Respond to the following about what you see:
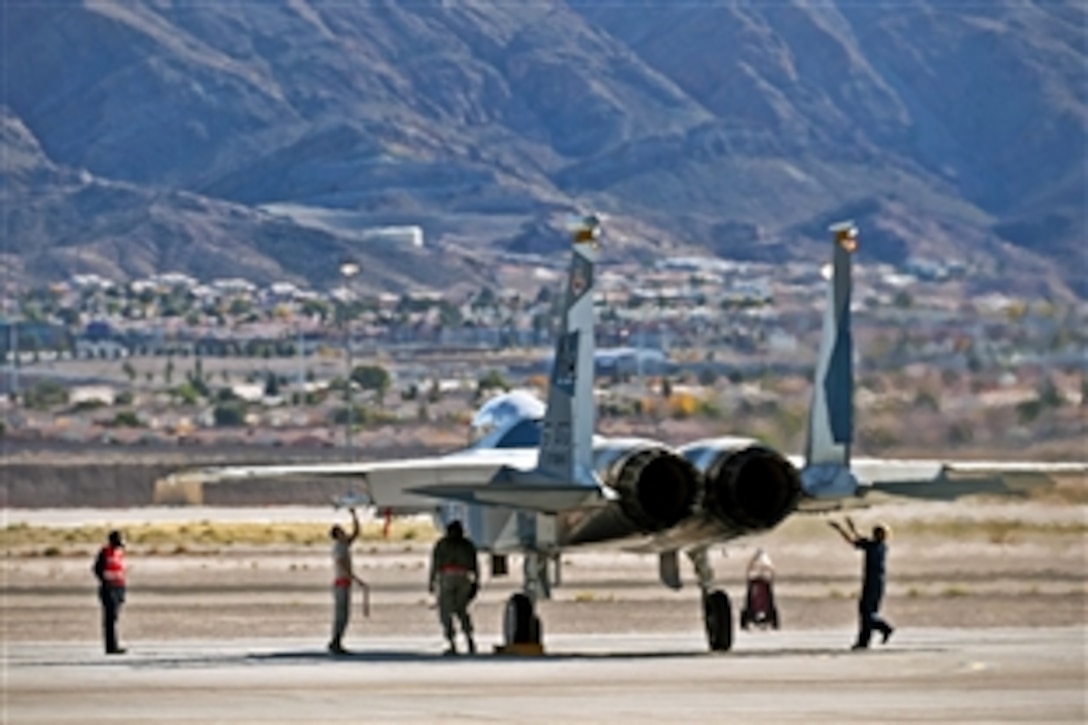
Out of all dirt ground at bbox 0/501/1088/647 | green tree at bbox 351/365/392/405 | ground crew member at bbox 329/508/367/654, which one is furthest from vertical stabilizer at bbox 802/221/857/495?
green tree at bbox 351/365/392/405

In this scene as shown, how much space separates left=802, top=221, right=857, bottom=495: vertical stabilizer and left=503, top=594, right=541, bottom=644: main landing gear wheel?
3756 millimetres

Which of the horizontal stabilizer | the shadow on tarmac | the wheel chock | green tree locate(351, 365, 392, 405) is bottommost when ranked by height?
the shadow on tarmac

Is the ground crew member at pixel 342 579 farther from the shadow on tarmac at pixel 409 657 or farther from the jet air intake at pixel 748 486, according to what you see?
the jet air intake at pixel 748 486

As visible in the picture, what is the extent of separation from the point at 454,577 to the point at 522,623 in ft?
3.27

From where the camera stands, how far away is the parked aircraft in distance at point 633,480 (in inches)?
1628

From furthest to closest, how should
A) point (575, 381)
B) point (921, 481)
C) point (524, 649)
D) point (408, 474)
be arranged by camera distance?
1. point (408, 474)
2. point (524, 649)
3. point (921, 481)
4. point (575, 381)

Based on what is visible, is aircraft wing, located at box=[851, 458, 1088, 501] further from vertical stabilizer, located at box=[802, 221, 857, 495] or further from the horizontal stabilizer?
the horizontal stabilizer

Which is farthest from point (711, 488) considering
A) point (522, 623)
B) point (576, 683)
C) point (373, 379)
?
point (373, 379)

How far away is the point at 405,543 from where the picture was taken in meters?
82.4

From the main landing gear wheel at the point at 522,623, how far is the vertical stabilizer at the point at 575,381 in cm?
205

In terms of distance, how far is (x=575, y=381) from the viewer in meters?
42.0

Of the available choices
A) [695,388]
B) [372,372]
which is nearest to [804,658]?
[695,388]

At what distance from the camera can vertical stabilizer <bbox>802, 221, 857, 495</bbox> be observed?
42062 mm

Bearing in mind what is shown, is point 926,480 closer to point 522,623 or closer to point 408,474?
point 522,623
